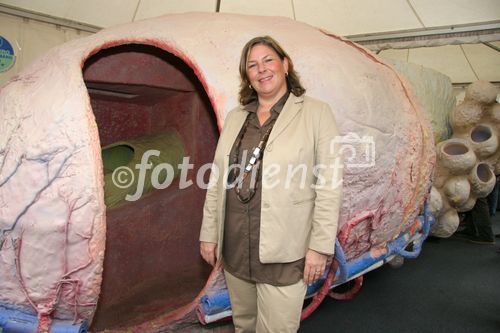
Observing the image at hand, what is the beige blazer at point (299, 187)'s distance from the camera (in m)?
1.41

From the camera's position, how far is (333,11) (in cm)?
522

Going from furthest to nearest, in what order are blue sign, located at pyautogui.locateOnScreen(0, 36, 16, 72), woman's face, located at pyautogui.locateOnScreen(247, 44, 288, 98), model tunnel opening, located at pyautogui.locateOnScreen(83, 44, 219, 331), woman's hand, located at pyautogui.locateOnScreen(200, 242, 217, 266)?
blue sign, located at pyautogui.locateOnScreen(0, 36, 16, 72) < model tunnel opening, located at pyautogui.locateOnScreen(83, 44, 219, 331) < woman's hand, located at pyautogui.locateOnScreen(200, 242, 217, 266) < woman's face, located at pyautogui.locateOnScreen(247, 44, 288, 98)

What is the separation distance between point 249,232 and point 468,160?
3.74 metres

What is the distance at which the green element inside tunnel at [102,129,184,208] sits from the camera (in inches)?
94.7

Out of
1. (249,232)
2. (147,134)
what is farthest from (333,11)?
(249,232)

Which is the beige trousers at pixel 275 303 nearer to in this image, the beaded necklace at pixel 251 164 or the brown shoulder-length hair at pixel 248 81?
the beaded necklace at pixel 251 164

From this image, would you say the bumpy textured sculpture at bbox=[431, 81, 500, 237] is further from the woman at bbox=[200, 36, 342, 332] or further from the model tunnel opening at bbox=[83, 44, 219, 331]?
the woman at bbox=[200, 36, 342, 332]

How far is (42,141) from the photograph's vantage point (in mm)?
1487

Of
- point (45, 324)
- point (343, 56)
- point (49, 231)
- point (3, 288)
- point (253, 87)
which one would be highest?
point (343, 56)

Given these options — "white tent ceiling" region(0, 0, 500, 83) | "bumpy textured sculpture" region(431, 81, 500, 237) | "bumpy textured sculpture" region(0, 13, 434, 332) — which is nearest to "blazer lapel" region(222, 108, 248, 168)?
"bumpy textured sculpture" region(0, 13, 434, 332)

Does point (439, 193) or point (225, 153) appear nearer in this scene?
point (225, 153)

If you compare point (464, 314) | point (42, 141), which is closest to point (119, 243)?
point (42, 141)

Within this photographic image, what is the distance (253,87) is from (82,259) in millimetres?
958

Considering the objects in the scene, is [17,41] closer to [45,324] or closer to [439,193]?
[45,324]
